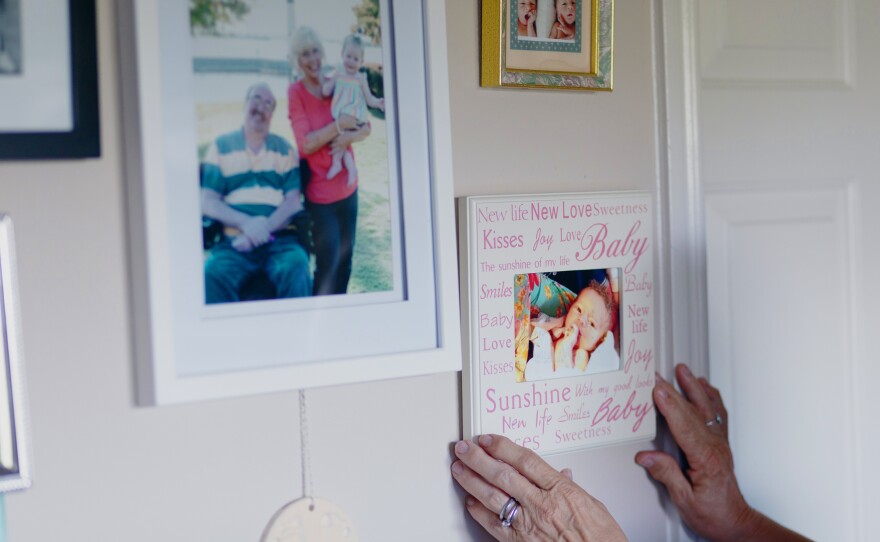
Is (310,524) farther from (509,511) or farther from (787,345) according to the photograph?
(787,345)

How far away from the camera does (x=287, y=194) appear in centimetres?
84

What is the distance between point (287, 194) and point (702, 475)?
641 mm

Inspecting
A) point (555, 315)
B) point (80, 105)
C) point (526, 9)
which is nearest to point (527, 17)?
point (526, 9)

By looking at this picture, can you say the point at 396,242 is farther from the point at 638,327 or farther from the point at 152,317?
the point at 638,327

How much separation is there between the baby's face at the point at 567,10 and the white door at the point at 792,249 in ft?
0.74

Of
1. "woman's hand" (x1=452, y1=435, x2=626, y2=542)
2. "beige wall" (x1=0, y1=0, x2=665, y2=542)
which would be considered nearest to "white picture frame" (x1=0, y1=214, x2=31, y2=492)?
"beige wall" (x1=0, y1=0, x2=665, y2=542)

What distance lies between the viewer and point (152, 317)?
2.51ft

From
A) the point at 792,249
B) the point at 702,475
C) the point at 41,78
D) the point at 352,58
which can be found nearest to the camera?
the point at 41,78

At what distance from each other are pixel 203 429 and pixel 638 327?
1.77 feet

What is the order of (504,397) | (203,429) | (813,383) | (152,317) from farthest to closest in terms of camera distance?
1. (813,383)
2. (504,397)
3. (203,429)
4. (152,317)

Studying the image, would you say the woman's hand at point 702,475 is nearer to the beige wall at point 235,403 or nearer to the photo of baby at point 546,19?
the beige wall at point 235,403

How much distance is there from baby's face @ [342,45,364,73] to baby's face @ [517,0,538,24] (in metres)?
0.23

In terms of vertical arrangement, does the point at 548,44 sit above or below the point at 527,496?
above

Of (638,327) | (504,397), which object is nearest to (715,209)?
(638,327)
